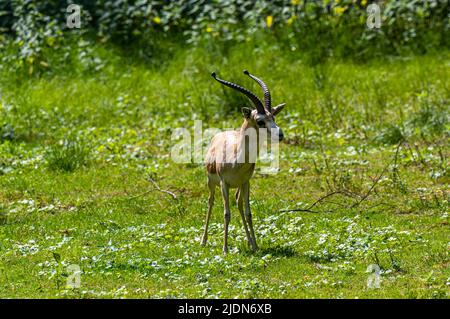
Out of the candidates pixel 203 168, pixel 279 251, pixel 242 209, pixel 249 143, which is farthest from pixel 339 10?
pixel 279 251

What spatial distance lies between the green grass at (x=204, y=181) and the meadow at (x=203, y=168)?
0.04 metres

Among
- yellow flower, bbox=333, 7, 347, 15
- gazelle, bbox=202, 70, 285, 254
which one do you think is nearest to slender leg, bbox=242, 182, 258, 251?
gazelle, bbox=202, 70, 285, 254

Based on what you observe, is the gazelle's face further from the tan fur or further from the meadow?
the meadow

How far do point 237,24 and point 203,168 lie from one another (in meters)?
6.99

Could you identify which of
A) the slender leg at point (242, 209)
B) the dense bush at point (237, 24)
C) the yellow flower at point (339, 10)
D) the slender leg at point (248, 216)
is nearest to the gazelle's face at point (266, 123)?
the slender leg at point (248, 216)

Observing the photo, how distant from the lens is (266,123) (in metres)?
9.14

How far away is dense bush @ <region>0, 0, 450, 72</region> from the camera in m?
18.8

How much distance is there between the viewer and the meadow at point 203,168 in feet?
28.4

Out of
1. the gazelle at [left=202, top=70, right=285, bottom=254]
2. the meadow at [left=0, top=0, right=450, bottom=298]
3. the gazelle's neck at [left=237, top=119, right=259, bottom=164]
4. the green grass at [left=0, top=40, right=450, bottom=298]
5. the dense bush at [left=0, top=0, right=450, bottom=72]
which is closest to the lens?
the green grass at [left=0, top=40, right=450, bottom=298]

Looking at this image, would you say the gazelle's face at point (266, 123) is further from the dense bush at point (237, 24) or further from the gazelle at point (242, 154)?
the dense bush at point (237, 24)

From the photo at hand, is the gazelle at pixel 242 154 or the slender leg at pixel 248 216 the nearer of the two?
the gazelle at pixel 242 154

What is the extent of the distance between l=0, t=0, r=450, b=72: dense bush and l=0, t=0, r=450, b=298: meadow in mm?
49

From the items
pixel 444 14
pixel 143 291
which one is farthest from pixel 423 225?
pixel 444 14

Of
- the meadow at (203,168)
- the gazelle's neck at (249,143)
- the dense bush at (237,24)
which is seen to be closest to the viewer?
the meadow at (203,168)
